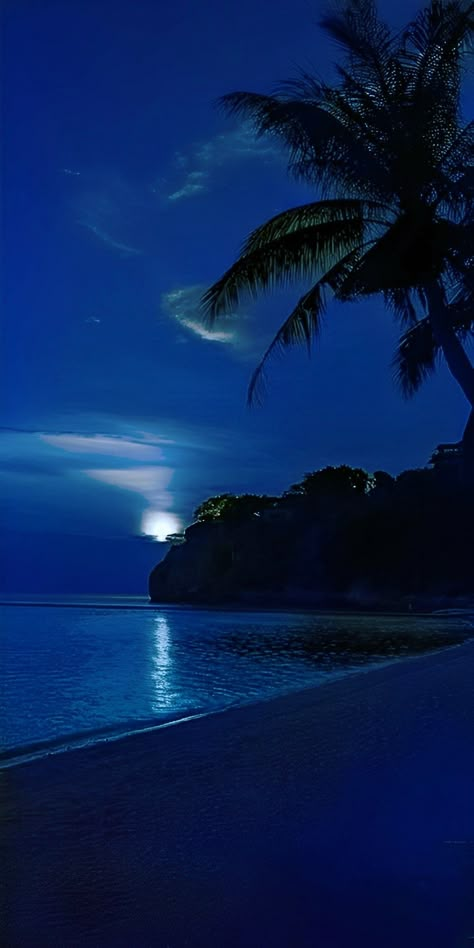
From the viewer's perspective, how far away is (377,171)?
9.43 meters

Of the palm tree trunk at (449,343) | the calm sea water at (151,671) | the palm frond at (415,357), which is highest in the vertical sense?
the palm frond at (415,357)

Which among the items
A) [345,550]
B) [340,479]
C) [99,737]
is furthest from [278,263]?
[340,479]

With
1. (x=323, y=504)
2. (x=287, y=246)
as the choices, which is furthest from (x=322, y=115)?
(x=323, y=504)

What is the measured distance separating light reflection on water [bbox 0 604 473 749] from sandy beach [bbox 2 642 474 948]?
152cm

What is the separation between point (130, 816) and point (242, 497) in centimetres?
6132

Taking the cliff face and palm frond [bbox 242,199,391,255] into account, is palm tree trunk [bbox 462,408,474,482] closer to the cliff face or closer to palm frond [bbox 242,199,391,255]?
palm frond [bbox 242,199,391,255]

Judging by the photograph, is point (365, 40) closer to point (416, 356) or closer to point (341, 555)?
point (416, 356)

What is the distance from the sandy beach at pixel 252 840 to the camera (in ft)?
5.63

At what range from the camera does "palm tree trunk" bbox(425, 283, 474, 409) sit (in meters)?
9.51

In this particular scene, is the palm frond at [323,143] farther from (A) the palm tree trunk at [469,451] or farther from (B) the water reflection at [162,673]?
(B) the water reflection at [162,673]

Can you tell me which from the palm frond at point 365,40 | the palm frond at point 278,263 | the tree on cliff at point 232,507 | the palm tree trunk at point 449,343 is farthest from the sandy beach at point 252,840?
the tree on cliff at point 232,507

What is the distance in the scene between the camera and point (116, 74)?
18.7ft

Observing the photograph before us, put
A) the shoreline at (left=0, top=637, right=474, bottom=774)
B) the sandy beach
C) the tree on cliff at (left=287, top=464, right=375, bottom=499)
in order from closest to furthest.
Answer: the sandy beach
the shoreline at (left=0, top=637, right=474, bottom=774)
the tree on cliff at (left=287, top=464, right=375, bottom=499)

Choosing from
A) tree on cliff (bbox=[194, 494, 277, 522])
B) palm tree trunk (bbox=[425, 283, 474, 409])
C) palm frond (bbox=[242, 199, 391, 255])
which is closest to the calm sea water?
palm tree trunk (bbox=[425, 283, 474, 409])
